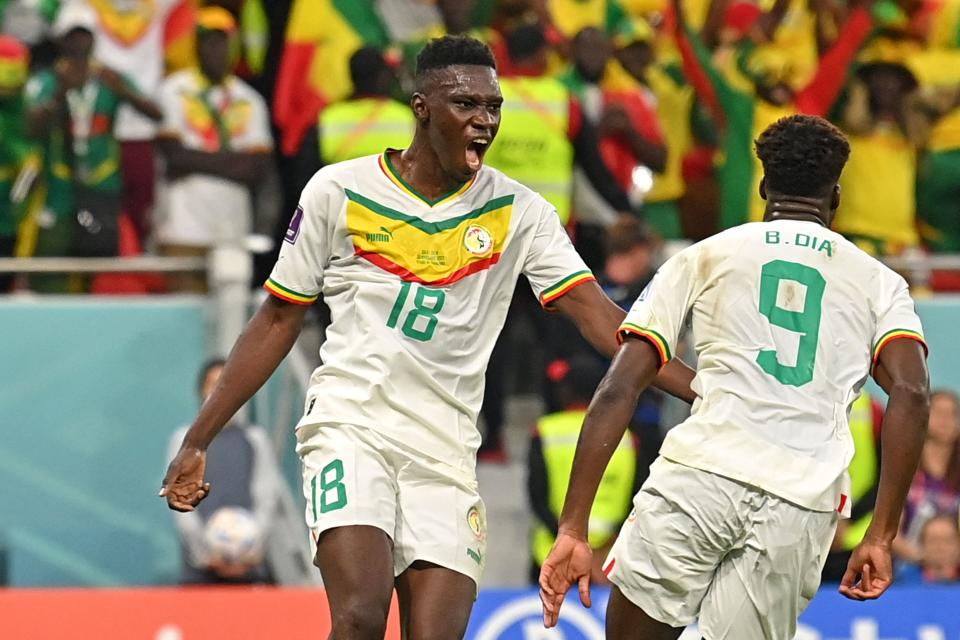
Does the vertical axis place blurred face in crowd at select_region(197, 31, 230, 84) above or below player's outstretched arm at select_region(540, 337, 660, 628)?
above

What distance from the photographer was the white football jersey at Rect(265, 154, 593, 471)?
6125mm

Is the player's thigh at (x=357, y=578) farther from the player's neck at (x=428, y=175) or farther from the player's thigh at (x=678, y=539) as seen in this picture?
the player's neck at (x=428, y=175)

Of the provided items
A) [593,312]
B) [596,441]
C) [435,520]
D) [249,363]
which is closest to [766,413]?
[596,441]

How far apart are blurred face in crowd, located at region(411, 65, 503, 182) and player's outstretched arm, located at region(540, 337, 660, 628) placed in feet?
2.68

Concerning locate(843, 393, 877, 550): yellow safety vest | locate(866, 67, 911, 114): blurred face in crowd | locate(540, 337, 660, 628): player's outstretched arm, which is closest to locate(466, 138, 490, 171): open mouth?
locate(540, 337, 660, 628): player's outstretched arm

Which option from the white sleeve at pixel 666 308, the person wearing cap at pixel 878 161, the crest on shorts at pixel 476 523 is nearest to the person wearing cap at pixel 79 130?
the person wearing cap at pixel 878 161

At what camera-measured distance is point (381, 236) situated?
621 centimetres

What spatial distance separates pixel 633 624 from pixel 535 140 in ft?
15.4

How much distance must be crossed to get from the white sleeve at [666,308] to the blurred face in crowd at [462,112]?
68 centimetres

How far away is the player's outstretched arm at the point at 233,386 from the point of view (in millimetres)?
6160

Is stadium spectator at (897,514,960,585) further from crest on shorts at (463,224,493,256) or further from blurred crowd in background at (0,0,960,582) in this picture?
Answer: crest on shorts at (463,224,493,256)

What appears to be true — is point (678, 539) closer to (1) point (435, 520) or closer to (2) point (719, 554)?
(2) point (719, 554)

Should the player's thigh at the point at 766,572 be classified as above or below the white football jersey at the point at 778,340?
below

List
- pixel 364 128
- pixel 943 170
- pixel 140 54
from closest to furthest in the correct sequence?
pixel 364 128, pixel 140 54, pixel 943 170
